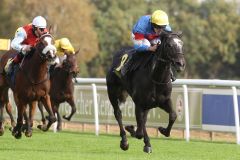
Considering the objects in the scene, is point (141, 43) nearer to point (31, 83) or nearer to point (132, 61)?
point (132, 61)

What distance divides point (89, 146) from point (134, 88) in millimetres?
1562

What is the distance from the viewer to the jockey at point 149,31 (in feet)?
34.7

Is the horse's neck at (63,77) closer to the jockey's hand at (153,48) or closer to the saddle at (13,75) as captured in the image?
the saddle at (13,75)

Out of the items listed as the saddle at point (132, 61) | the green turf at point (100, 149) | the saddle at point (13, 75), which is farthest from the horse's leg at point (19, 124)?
the saddle at point (132, 61)

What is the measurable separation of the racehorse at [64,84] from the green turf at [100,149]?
1635mm

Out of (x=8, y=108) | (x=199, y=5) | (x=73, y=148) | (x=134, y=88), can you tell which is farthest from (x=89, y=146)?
(x=199, y=5)

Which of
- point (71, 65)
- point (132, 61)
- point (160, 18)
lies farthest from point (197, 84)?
Result: point (160, 18)

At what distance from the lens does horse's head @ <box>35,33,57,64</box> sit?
11211mm

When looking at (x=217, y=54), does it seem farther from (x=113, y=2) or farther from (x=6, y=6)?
(x=6, y=6)

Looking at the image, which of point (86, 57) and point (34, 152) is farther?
point (86, 57)

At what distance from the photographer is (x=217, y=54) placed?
72500mm

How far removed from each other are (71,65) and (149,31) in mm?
4996

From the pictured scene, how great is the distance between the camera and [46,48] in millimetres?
11227

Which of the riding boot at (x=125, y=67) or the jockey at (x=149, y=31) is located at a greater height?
the jockey at (x=149, y=31)
